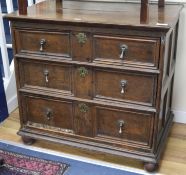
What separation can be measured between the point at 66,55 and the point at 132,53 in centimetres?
34

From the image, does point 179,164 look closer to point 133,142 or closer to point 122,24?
point 133,142

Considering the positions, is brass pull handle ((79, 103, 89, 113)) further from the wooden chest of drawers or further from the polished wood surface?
the polished wood surface

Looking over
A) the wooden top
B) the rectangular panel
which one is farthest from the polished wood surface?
the wooden top

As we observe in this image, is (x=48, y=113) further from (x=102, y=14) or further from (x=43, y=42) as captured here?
(x=102, y=14)

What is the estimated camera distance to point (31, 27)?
1639 millimetres

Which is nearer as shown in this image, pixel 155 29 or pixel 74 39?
pixel 155 29

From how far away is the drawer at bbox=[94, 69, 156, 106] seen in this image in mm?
1551

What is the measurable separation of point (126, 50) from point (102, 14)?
0.26m

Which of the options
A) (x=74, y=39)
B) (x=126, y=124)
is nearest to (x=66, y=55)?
(x=74, y=39)

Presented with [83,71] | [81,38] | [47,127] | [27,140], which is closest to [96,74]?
[83,71]

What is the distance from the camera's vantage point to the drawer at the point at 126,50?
4.82 ft

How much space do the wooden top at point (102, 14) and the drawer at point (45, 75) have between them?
9.8 inches

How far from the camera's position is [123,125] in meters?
1.69

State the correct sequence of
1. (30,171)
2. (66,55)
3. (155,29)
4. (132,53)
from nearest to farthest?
(155,29)
(132,53)
(66,55)
(30,171)
